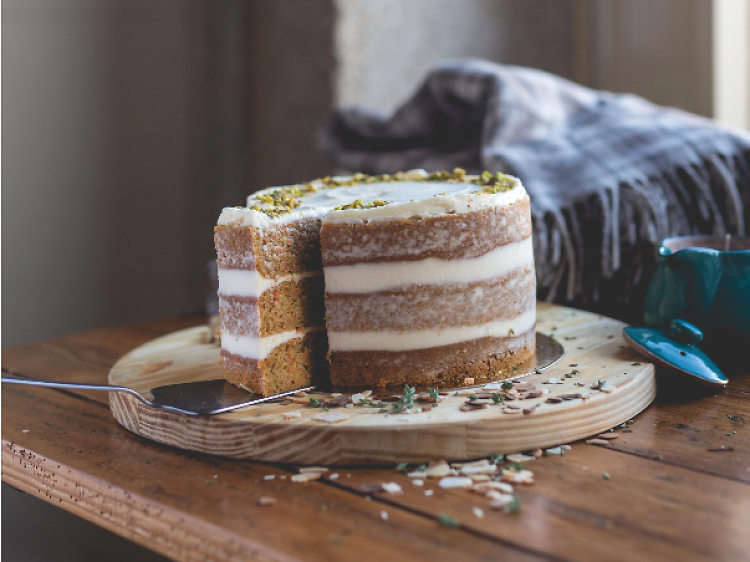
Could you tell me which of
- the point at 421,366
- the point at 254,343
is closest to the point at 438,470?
the point at 421,366

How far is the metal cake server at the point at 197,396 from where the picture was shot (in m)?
1.19

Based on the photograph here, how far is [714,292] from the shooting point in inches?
56.4

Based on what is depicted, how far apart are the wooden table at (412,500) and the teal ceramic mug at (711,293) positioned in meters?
0.16

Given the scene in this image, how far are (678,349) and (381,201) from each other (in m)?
0.59

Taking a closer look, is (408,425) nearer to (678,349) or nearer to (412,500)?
(412,500)

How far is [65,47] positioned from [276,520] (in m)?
2.16

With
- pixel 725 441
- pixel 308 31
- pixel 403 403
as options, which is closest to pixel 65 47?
pixel 308 31

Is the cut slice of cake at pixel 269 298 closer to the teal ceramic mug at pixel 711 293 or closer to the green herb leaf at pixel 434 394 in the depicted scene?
the green herb leaf at pixel 434 394

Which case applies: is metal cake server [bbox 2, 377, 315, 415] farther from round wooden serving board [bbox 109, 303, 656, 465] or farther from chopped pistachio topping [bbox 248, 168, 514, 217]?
chopped pistachio topping [bbox 248, 168, 514, 217]

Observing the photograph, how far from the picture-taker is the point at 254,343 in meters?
1.30

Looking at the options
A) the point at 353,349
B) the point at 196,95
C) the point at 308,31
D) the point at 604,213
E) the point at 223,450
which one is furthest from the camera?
the point at 196,95

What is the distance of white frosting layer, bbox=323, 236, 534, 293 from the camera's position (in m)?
1.30

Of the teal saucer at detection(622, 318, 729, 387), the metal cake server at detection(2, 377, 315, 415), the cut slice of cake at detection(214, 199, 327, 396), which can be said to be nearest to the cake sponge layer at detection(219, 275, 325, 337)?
the cut slice of cake at detection(214, 199, 327, 396)

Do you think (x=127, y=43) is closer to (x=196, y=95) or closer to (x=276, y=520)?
(x=196, y=95)
